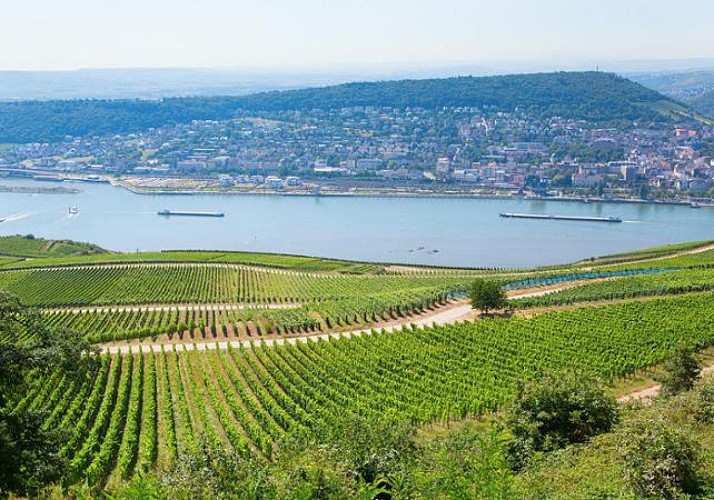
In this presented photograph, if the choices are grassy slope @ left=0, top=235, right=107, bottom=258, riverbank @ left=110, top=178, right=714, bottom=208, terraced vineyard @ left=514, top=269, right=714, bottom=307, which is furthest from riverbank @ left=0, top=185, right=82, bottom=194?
terraced vineyard @ left=514, top=269, right=714, bottom=307

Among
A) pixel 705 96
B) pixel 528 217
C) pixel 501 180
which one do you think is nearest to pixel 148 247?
pixel 528 217

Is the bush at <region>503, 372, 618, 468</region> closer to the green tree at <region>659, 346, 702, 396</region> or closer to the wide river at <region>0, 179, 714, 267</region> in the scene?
the green tree at <region>659, 346, 702, 396</region>

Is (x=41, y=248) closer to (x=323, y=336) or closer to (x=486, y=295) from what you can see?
(x=323, y=336)

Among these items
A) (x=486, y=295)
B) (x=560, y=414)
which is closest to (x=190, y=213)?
(x=486, y=295)

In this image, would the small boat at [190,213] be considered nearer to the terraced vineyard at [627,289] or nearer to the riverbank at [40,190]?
the riverbank at [40,190]

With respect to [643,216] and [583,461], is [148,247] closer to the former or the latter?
[643,216]

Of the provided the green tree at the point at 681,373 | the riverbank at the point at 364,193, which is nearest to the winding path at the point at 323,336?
the green tree at the point at 681,373
